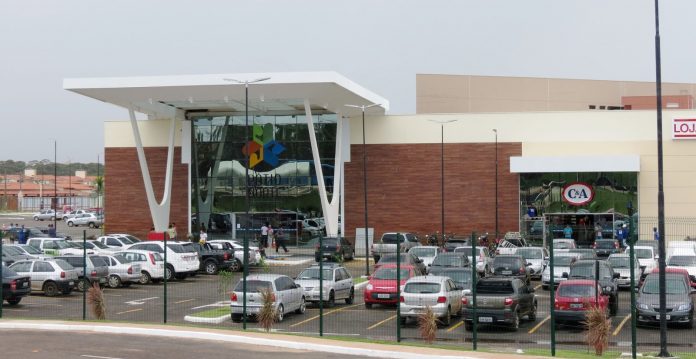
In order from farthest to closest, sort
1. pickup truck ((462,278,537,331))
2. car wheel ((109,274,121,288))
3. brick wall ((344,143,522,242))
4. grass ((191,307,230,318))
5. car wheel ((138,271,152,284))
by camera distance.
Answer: brick wall ((344,143,522,242)), car wheel ((138,271,152,284)), car wheel ((109,274,121,288)), grass ((191,307,230,318)), pickup truck ((462,278,537,331))

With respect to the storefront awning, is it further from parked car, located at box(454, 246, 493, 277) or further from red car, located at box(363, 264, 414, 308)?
red car, located at box(363, 264, 414, 308)

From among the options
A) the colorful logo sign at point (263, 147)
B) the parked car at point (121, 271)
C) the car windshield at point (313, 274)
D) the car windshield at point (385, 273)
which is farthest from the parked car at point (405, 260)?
the colorful logo sign at point (263, 147)

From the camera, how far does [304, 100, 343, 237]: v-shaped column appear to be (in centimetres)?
5641

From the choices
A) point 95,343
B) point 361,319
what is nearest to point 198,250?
point 361,319

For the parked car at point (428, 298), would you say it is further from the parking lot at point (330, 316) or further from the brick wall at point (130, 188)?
the brick wall at point (130, 188)

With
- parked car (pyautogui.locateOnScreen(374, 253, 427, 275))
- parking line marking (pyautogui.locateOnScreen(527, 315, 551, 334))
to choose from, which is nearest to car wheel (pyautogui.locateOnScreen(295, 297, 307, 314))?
parking line marking (pyautogui.locateOnScreen(527, 315, 551, 334))

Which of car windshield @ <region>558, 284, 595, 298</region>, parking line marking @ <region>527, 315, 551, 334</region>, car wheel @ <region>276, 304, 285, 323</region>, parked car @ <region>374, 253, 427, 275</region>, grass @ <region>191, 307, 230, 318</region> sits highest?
parked car @ <region>374, 253, 427, 275</region>

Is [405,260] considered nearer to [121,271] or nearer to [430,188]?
[121,271]

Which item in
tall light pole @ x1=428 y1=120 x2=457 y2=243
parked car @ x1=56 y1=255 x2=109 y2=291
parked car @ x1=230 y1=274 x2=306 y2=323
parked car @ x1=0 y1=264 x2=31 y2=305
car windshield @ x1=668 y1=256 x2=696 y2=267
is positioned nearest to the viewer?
parked car @ x1=230 y1=274 x2=306 y2=323

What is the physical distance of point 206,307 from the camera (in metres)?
29.0

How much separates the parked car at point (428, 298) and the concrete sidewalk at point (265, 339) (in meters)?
4.02

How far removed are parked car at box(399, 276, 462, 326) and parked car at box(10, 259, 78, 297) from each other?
13.8 m

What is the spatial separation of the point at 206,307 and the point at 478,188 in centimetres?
3395

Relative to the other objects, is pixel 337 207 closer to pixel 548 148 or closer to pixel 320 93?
pixel 320 93
